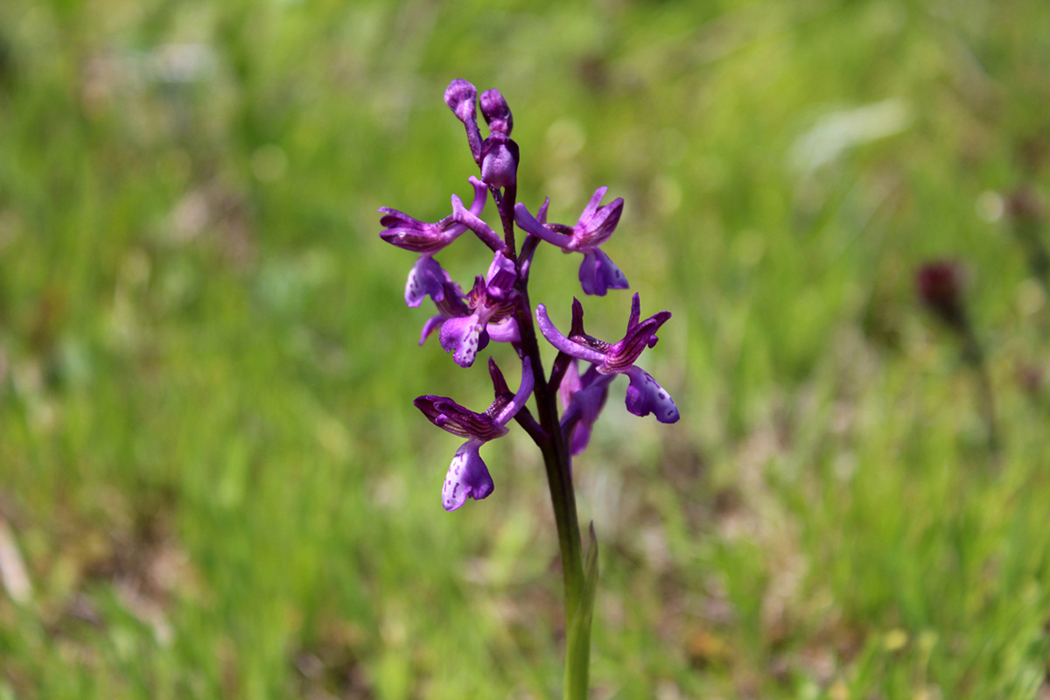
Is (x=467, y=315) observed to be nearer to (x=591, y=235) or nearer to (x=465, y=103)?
(x=591, y=235)

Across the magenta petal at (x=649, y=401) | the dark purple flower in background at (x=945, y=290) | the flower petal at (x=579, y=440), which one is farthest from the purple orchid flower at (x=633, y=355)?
the dark purple flower in background at (x=945, y=290)

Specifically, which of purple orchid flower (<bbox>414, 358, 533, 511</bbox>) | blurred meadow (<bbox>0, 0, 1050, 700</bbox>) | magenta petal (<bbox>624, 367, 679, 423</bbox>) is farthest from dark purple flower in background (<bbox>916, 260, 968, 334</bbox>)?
purple orchid flower (<bbox>414, 358, 533, 511</bbox>)

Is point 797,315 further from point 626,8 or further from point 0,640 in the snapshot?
point 626,8

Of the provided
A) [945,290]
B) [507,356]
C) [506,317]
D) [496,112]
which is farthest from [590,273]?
[507,356]

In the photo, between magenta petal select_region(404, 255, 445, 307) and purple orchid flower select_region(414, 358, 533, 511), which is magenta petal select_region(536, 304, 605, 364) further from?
magenta petal select_region(404, 255, 445, 307)

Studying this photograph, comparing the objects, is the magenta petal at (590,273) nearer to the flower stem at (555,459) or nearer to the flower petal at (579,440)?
the flower stem at (555,459)

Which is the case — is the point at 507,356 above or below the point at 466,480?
above

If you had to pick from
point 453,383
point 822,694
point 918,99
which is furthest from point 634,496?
point 918,99

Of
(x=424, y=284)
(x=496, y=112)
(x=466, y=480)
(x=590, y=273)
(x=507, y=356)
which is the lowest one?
(x=466, y=480)
